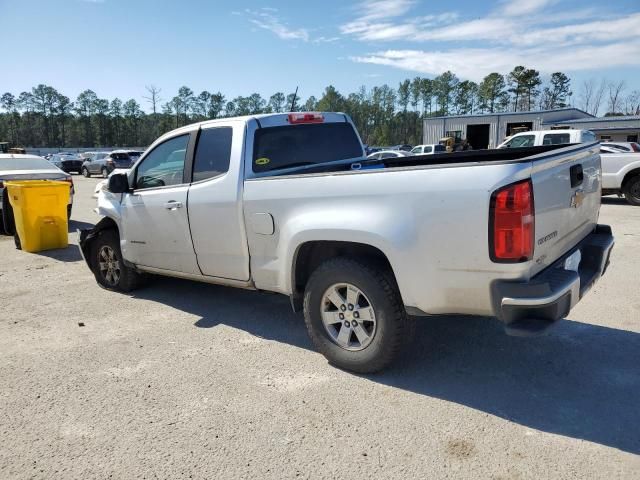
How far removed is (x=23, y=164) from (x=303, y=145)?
8.92m

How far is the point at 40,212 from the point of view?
27.9ft

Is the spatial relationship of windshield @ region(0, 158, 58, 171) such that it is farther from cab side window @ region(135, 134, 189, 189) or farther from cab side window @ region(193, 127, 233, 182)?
cab side window @ region(193, 127, 233, 182)

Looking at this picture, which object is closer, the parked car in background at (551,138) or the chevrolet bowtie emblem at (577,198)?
the chevrolet bowtie emblem at (577,198)

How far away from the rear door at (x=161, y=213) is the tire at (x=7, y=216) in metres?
5.98

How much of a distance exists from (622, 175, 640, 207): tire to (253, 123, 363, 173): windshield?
10996mm

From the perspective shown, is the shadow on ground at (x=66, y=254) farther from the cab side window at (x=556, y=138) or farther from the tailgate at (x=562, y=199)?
the cab side window at (x=556, y=138)

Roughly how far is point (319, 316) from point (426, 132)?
48528 millimetres

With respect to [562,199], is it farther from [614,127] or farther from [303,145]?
[614,127]

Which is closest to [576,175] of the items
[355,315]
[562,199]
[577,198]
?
[577,198]

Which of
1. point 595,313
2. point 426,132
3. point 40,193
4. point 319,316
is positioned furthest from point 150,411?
point 426,132

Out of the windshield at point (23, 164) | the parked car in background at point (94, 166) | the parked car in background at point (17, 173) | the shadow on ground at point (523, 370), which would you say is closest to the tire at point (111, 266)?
the shadow on ground at point (523, 370)

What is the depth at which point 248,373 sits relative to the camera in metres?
3.68

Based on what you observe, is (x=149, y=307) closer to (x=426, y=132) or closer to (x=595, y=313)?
(x=595, y=313)

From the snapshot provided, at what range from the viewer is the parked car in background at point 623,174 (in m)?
12.8
